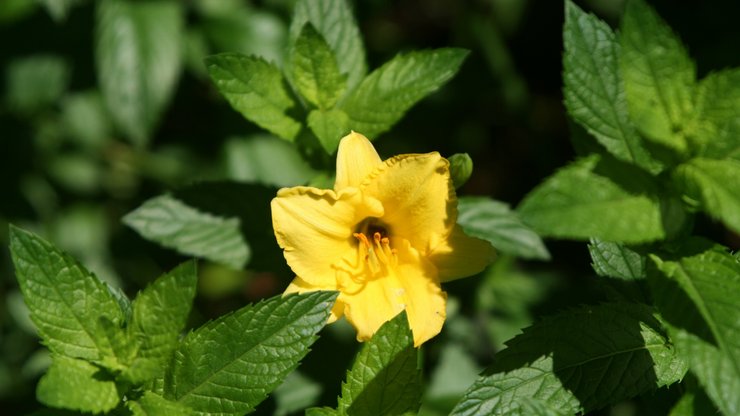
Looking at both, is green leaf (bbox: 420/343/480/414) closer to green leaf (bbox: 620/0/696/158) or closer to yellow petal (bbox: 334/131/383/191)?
yellow petal (bbox: 334/131/383/191)

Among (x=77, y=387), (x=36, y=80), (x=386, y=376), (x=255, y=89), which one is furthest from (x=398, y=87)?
(x=36, y=80)

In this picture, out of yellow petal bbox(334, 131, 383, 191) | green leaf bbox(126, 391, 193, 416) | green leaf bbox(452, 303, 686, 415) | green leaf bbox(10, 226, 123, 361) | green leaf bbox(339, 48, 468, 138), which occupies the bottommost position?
green leaf bbox(452, 303, 686, 415)

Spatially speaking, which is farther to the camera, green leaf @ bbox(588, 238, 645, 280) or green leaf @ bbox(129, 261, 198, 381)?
green leaf @ bbox(588, 238, 645, 280)

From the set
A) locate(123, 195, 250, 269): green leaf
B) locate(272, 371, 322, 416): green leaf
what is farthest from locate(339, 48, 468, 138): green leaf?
locate(272, 371, 322, 416): green leaf

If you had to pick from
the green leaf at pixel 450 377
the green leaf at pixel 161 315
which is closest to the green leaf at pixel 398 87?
the green leaf at pixel 161 315

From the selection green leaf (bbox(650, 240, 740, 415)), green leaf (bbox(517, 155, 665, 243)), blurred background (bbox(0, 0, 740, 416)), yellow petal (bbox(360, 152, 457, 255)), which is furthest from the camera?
blurred background (bbox(0, 0, 740, 416))

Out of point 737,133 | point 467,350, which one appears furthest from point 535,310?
point 737,133

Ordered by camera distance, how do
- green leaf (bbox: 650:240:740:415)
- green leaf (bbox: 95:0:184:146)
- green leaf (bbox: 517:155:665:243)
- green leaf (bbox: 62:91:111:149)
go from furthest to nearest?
green leaf (bbox: 62:91:111:149), green leaf (bbox: 95:0:184:146), green leaf (bbox: 517:155:665:243), green leaf (bbox: 650:240:740:415)

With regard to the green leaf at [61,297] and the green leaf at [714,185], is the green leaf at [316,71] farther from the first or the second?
the green leaf at [714,185]

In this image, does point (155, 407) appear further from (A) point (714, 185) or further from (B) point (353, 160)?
(A) point (714, 185)
